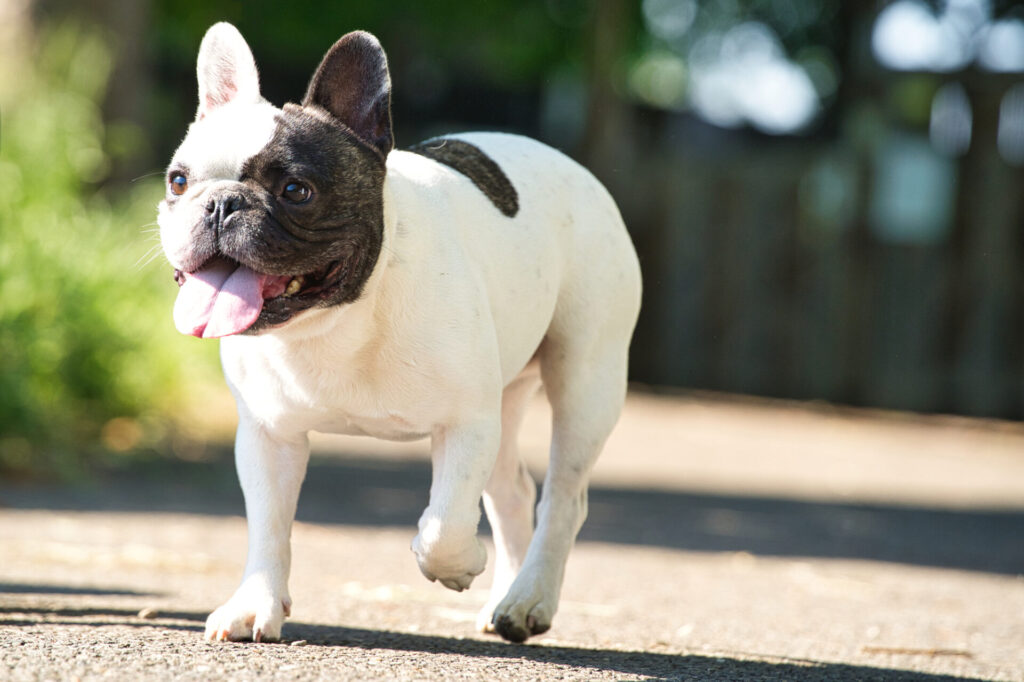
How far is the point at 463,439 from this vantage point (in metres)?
3.64

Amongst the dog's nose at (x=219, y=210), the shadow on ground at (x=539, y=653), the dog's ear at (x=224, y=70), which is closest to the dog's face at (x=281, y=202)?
the dog's nose at (x=219, y=210)

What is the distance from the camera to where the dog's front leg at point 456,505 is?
140 inches

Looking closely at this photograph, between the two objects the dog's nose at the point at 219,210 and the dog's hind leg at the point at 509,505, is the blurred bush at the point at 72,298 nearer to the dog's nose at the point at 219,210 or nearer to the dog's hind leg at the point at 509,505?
the dog's hind leg at the point at 509,505

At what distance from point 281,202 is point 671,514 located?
5111 mm

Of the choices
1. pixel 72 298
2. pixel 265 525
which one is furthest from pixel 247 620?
pixel 72 298

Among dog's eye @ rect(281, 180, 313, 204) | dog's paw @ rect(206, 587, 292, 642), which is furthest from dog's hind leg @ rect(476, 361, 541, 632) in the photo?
dog's eye @ rect(281, 180, 313, 204)

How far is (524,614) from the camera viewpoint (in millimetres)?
4047

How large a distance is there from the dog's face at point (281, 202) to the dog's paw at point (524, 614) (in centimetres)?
113

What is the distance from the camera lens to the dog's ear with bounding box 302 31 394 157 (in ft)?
11.7

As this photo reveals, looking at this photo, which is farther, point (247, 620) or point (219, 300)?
point (247, 620)

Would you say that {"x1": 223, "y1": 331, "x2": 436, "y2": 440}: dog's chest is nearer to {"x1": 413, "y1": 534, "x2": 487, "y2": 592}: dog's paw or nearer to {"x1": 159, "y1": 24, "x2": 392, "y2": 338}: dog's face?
{"x1": 159, "y1": 24, "x2": 392, "y2": 338}: dog's face

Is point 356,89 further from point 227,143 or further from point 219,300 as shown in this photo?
point 219,300

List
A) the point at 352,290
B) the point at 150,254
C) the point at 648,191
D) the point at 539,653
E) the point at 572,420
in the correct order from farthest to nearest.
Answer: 1. the point at 648,191
2. the point at 150,254
3. the point at 572,420
4. the point at 539,653
5. the point at 352,290

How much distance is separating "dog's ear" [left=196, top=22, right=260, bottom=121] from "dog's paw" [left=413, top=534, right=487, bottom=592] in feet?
4.14
